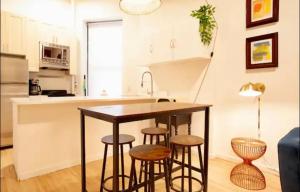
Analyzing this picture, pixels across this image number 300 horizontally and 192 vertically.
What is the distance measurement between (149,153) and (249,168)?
132cm

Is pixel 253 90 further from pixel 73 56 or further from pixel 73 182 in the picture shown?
pixel 73 56

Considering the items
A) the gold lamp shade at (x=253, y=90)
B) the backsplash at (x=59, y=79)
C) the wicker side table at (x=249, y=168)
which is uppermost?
the backsplash at (x=59, y=79)

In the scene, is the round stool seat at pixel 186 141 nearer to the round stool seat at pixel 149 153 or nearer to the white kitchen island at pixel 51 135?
the round stool seat at pixel 149 153

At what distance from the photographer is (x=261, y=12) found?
228 centimetres

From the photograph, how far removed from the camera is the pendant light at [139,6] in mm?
2334

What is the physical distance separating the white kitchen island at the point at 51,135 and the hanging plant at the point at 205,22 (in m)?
1.39

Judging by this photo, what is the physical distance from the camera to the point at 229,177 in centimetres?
239

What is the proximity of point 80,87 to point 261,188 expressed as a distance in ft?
12.1

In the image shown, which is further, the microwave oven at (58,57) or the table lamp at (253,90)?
the microwave oven at (58,57)

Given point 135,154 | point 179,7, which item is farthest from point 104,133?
point 179,7

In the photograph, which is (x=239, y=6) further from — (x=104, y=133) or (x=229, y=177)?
(x=104, y=133)

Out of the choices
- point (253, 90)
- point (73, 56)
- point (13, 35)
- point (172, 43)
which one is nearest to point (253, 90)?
point (253, 90)

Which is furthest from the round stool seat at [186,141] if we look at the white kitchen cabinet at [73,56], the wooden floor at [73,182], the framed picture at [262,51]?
the white kitchen cabinet at [73,56]

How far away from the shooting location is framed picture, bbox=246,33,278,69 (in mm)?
1992
